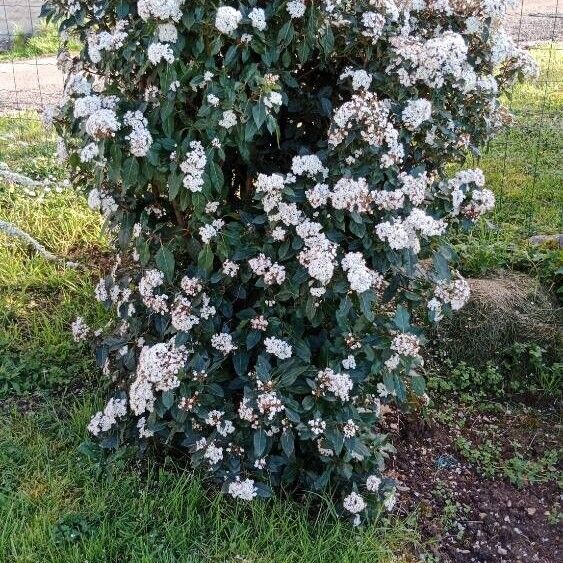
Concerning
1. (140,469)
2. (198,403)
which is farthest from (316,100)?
(140,469)

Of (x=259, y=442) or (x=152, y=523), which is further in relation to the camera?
(x=152, y=523)

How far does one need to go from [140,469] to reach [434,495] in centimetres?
114

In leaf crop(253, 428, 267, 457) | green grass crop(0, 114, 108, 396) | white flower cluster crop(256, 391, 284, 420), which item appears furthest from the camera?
green grass crop(0, 114, 108, 396)

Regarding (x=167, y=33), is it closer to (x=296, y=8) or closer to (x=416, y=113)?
(x=296, y=8)

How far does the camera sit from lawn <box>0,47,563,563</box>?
2689 millimetres

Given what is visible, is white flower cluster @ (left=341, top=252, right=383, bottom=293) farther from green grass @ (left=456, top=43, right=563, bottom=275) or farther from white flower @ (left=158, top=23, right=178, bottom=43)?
green grass @ (left=456, top=43, right=563, bottom=275)

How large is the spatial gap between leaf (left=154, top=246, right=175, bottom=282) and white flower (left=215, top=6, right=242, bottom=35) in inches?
30.2

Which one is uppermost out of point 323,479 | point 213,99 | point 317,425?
point 213,99

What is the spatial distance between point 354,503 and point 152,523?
2.31ft

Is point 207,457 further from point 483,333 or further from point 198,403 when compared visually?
point 483,333

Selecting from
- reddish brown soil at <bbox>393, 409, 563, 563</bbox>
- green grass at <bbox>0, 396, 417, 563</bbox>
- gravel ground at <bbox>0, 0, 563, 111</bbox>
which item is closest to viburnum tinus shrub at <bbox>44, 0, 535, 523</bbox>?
green grass at <bbox>0, 396, 417, 563</bbox>

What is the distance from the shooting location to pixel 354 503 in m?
2.75

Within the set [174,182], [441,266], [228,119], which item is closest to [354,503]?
[441,266]

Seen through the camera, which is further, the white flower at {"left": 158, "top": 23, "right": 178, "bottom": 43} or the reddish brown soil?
the reddish brown soil
